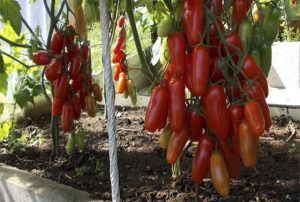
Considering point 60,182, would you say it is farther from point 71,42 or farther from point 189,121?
point 189,121

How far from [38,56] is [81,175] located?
547 mm

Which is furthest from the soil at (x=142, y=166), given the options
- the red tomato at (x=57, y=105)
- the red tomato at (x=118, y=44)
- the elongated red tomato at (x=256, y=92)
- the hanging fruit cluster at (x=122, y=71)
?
the elongated red tomato at (x=256, y=92)

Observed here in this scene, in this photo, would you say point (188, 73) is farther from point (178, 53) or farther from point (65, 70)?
point (65, 70)

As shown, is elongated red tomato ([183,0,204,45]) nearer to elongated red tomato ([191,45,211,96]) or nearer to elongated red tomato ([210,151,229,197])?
elongated red tomato ([191,45,211,96])

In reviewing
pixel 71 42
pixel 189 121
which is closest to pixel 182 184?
pixel 71 42

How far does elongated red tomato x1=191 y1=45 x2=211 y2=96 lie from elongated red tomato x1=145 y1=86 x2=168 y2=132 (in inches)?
3.3

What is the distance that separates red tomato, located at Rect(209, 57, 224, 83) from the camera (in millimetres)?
1092

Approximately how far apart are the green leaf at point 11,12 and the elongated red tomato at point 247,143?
0.78 meters

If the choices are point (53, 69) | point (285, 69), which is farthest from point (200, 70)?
point (285, 69)

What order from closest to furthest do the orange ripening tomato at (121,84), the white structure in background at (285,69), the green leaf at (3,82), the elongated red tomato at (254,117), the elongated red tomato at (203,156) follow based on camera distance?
1. the elongated red tomato at (254,117)
2. the elongated red tomato at (203,156)
3. the green leaf at (3,82)
4. the orange ripening tomato at (121,84)
5. the white structure in background at (285,69)

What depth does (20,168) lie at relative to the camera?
2.25 meters

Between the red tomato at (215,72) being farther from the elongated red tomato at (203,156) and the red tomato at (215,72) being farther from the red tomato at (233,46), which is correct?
the elongated red tomato at (203,156)

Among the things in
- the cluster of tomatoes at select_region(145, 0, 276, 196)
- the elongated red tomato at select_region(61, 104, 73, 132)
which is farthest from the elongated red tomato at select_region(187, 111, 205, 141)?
the elongated red tomato at select_region(61, 104, 73, 132)

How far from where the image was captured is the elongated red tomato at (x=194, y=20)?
3.53 feet
